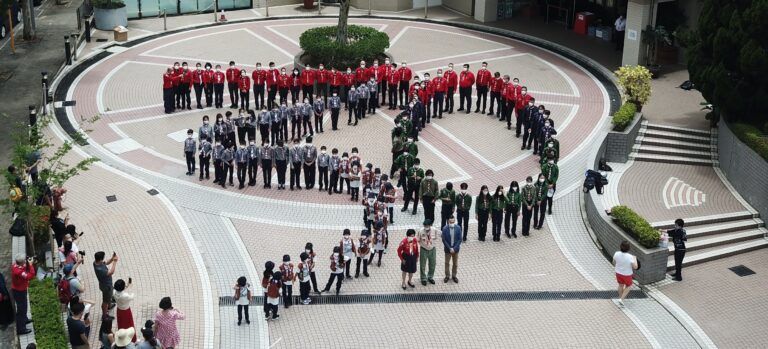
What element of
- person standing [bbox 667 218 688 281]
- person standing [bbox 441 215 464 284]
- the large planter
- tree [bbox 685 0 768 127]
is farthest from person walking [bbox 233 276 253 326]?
the large planter

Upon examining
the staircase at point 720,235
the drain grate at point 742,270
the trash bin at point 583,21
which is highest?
the trash bin at point 583,21

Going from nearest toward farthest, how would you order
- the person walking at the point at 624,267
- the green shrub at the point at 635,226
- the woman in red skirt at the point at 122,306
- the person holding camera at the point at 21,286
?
the woman in red skirt at the point at 122,306
the person holding camera at the point at 21,286
the person walking at the point at 624,267
the green shrub at the point at 635,226

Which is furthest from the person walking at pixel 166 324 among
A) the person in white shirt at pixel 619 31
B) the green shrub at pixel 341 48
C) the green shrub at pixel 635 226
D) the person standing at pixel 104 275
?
the person in white shirt at pixel 619 31

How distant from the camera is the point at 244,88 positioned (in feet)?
92.9

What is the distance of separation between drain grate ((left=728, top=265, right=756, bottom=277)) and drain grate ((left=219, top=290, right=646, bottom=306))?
2.97 metres

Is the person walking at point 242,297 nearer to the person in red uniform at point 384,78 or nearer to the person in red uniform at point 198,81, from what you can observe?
the person in red uniform at point 198,81

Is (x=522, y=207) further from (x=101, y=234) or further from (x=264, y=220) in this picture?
(x=101, y=234)

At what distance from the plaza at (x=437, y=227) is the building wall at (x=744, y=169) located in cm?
17

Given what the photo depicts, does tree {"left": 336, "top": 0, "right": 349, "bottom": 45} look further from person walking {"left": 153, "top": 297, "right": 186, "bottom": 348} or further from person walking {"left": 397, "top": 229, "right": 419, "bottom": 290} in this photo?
person walking {"left": 153, "top": 297, "right": 186, "bottom": 348}

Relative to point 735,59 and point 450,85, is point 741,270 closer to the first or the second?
point 735,59

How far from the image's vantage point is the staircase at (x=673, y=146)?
25516 mm

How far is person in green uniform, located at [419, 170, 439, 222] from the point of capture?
21344mm

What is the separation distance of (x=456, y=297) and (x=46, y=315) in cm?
779

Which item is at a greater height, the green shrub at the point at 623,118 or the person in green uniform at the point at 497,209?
the green shrub at the point at 623,118
